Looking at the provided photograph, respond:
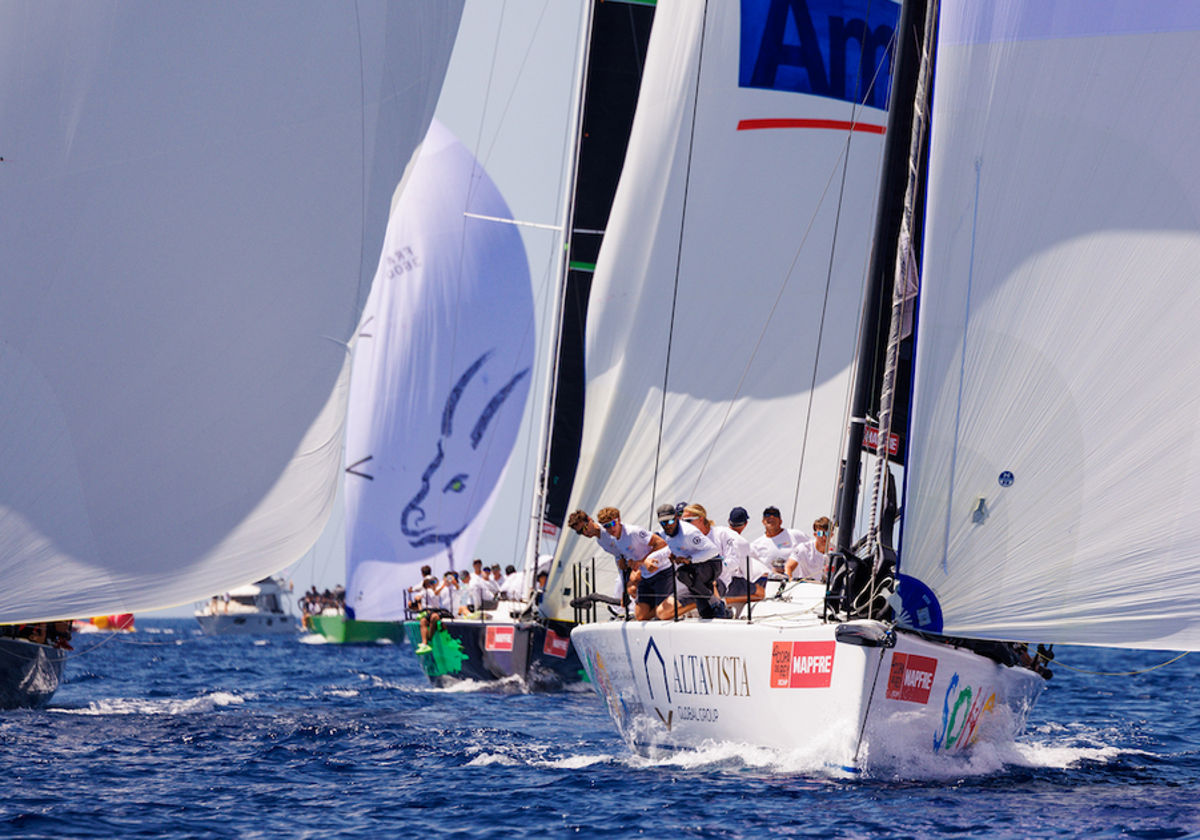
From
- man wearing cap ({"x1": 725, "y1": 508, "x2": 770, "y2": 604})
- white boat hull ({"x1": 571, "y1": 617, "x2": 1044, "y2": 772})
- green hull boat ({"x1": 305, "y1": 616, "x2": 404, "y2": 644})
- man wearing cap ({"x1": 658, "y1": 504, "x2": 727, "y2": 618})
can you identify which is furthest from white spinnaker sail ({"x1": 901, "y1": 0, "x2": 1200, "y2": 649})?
green hull boat ({"x1": 305, "y1": 616, "x2": 404, "y2": 644})

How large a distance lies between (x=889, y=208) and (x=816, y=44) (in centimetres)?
649

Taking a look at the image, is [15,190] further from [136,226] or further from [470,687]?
[470,687]

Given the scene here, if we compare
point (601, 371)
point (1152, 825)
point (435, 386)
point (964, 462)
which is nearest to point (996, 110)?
point (964, 462)

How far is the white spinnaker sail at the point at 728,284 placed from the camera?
14383mm

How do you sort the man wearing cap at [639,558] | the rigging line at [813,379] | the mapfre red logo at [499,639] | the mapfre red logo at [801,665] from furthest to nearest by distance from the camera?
the mapfre red logo at [499,639], the rigging line at [813,379], the man wearing cap at [639,558], the mapfre red logo at [801,665]

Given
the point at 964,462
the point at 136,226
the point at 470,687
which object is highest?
the point at 136,226

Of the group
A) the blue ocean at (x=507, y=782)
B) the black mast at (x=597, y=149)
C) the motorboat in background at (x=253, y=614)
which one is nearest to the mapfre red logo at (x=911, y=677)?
the blue ocean at (x=507, y=782)

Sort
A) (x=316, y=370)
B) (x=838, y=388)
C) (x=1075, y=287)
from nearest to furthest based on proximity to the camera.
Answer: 1. (x=1075, y=287)
2. (x=316, y=370)
3. (x=838, y=388)

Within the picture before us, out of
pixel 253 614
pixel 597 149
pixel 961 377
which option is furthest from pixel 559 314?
pixel 253 614

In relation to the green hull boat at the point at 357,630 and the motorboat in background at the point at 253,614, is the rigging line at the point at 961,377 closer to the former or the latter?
the green hull boat at the point at 357,630

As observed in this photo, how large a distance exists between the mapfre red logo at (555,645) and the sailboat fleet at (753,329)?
173cm

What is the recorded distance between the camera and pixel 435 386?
27.6m

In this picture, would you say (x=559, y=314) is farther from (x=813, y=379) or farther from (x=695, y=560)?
(x=695, y=560)

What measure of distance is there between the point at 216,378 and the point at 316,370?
33.1 inches
